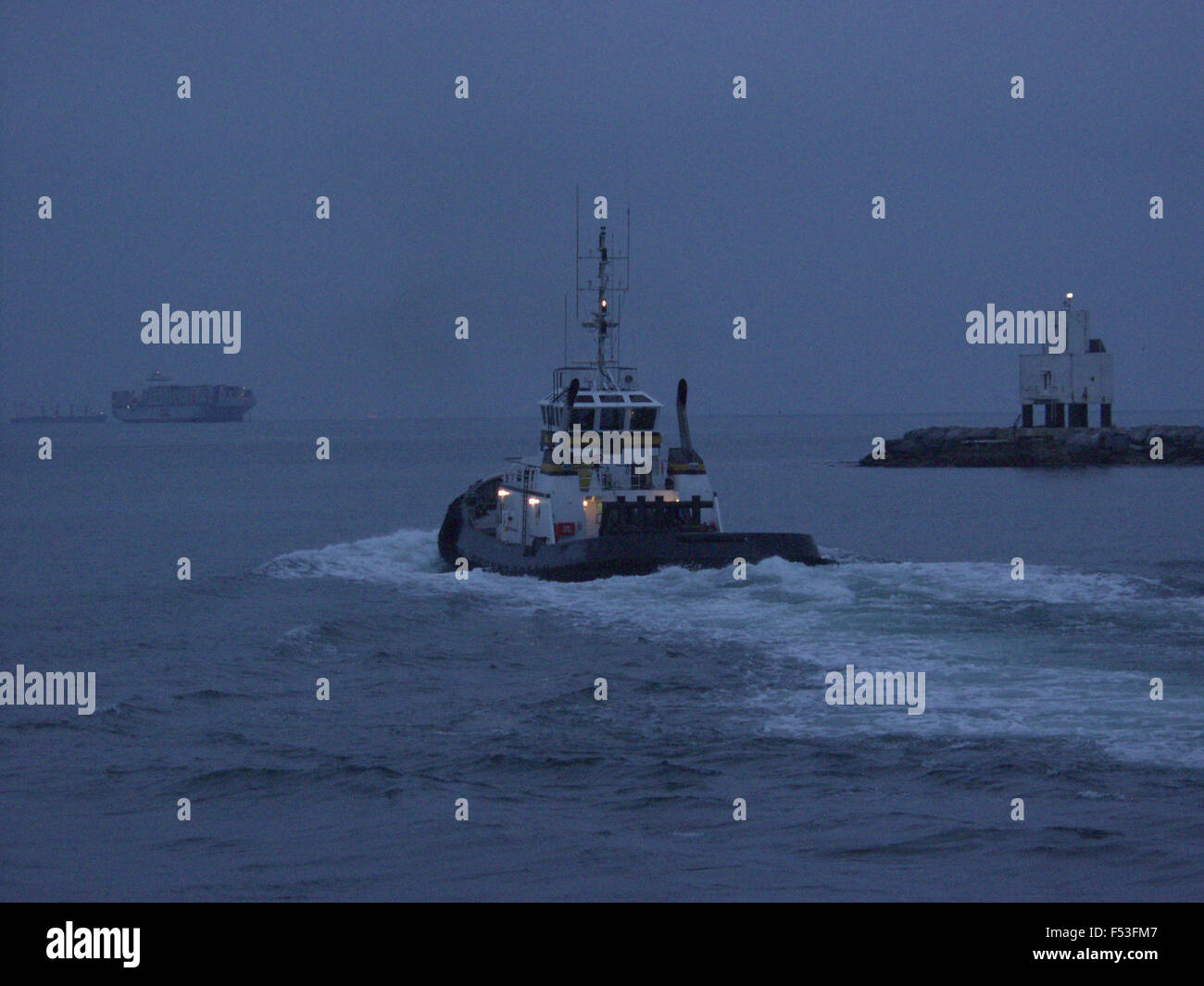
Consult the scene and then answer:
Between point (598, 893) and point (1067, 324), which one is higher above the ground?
point (1067, 324)

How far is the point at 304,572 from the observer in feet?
136

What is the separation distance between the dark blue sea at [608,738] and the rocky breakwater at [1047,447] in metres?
69.4

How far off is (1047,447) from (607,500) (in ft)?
262

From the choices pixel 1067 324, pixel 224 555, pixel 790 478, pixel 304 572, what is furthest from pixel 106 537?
pixel 1067 324

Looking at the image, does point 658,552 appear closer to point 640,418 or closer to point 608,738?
point 640,418

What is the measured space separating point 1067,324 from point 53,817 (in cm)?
9906

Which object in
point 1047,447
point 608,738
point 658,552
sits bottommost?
point 608,738

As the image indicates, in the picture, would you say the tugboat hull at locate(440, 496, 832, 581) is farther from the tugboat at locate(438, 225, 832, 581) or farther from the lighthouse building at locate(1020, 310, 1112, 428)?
the lighthouse building at locate(1020, 310, 1112, 428)

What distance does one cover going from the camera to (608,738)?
1823 cm

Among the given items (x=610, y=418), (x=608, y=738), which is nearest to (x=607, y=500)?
(x=610, y=418)

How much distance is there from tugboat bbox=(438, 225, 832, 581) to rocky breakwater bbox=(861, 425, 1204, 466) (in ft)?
231

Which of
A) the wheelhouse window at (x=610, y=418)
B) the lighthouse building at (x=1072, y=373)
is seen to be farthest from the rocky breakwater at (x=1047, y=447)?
the wheelhouse window at (x=610, y=418)

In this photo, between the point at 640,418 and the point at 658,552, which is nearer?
the point at 658,552

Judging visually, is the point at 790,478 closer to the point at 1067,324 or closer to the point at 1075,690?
the point at 1067,324
